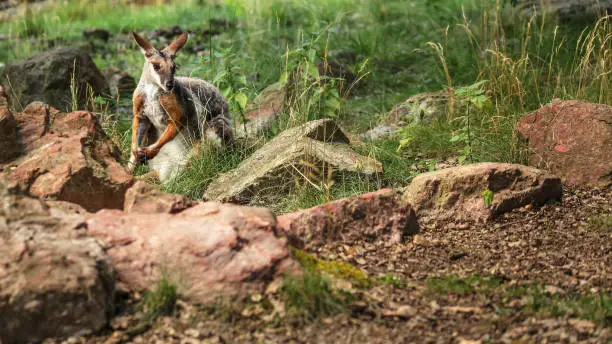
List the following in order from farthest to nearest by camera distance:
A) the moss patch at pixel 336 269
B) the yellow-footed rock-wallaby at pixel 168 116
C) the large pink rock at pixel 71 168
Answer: the yellow-footed rock-wallaby at pixel 168 116, the large pink rock at pixel 71 168, the moss patch at pixel 336 269

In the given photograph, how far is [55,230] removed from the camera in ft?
11.6

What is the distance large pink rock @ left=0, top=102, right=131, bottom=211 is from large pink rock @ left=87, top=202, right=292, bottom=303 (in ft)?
2.64

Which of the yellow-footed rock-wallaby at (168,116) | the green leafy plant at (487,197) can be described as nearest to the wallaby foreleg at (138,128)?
the yellow-footed rock-wallaby at (168,116)

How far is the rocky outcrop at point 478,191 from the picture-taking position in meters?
5.10

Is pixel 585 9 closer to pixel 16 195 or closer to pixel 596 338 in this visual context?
pixel 596 338

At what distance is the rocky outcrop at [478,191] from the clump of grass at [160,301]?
2.18 meters

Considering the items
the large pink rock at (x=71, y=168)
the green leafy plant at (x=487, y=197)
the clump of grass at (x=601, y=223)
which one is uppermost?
the large pink rock at (x=71, y=168)

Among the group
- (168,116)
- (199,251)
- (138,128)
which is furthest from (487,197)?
(138,128)

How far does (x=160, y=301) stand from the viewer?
137 inches

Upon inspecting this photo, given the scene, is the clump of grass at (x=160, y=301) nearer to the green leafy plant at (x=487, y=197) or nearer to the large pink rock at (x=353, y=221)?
the large pink rock at (x=353, y=221)

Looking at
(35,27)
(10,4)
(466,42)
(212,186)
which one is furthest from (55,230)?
(10,4)

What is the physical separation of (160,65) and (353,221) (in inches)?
99.0

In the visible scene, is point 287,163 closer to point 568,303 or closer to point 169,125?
point 169,125

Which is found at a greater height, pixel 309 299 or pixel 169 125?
pixel 309 299
